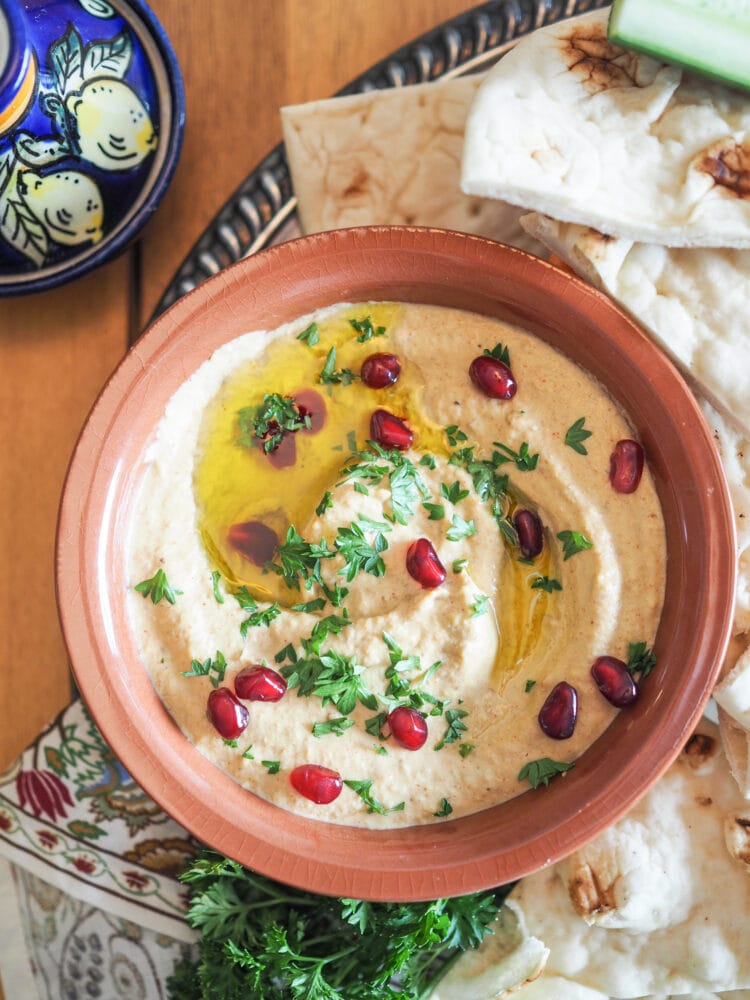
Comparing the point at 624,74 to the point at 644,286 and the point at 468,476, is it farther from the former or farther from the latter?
the point at 468,476

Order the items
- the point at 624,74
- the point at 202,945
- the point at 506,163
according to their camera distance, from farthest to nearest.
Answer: the point at 202,945 < the point at 624,74 < the point at 506,163

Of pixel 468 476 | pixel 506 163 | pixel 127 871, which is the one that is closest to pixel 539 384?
pixel 468 476

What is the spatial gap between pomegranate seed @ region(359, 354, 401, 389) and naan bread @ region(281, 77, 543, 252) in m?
0.59

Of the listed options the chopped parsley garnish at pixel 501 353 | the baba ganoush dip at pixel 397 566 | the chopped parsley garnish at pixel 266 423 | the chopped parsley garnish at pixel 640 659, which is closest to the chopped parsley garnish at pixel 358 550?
the baba ganoush dip at pixel 397 566

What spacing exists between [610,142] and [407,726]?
5.73ft

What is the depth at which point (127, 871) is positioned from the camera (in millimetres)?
3451

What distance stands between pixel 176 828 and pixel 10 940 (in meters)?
0.68

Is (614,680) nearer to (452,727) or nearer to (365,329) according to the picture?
(452,727)

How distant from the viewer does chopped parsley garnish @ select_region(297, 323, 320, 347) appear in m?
3.09

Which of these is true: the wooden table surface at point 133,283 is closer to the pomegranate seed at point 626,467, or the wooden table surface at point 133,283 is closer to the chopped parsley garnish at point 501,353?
the chopped parsley garnish at point 501,353

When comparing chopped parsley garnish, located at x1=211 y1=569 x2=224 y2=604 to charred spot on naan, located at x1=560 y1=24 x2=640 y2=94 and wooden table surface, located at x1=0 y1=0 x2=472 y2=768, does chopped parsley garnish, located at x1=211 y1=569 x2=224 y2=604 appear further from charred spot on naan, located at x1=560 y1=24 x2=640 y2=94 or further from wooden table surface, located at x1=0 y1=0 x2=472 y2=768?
charred spot on naan, located at x1=560 y1=24 x2=640 y2=94

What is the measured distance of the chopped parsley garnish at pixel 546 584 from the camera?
3.01 metres

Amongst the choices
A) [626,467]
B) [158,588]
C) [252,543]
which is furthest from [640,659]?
[158,588]

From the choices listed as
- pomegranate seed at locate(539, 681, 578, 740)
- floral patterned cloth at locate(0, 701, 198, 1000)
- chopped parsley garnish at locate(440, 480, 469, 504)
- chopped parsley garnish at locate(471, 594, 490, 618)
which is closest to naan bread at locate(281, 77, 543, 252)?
chopped parsley garnish at locate(440, 480, 469, 504)
